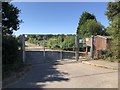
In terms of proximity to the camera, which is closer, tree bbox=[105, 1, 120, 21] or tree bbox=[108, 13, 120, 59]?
tree bbox=[108, 13, 120, 59]

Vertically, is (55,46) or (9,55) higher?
(55,46)

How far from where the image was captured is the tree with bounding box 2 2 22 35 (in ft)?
66.7

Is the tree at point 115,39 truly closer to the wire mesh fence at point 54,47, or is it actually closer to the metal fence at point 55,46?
the metal fence at point 55,46

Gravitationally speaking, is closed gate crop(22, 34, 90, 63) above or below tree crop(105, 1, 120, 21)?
below

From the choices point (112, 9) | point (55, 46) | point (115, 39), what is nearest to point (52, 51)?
point (55, 46)

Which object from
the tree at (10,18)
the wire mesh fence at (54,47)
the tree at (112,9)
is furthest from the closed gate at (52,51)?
the tree at (112,9)

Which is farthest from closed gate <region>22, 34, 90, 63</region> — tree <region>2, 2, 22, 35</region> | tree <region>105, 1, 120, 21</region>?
tree <region>105, 1, 120, 21</region>

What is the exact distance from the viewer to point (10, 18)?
21297mm

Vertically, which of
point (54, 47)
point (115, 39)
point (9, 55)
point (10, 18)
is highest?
point (10, 18)

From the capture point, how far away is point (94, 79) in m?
11.0

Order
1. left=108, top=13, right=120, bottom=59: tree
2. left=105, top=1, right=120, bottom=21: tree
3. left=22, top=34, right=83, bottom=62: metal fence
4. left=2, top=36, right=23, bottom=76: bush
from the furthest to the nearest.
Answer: left=105, top=1, right=120, bottom=21: tree
left=22, top=34, right=83, bottom=62: metal fence
left=108, top=13, right=120, bottom=59: tree
left=2, top=36, right=23, bottom=76: bush

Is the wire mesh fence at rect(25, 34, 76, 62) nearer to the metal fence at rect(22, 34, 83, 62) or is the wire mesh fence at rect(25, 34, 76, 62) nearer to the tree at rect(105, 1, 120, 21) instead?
the metal fence at rect(22, 34, 83, 62)

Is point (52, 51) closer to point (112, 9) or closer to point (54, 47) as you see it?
point (54, 47)

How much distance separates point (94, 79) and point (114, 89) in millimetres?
2050
